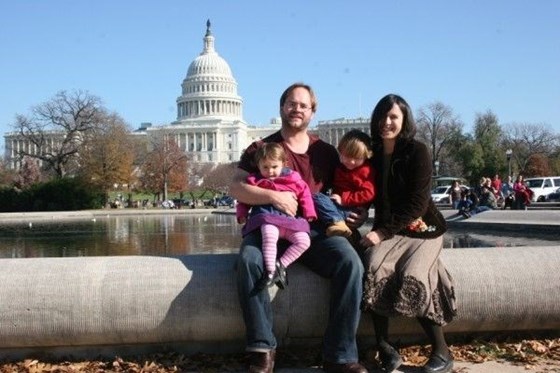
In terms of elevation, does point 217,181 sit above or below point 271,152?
above

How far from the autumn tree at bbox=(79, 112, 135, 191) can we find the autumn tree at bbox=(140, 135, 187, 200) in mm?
8476

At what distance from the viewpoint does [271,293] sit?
4105mm

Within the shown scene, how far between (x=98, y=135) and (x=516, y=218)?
151 feet

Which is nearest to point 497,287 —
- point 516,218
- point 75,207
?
point 516,218

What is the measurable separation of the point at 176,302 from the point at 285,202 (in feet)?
3.10

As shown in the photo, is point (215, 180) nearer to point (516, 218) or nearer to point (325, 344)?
point (516, 218)

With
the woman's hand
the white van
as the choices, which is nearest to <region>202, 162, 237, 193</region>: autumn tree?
the white van

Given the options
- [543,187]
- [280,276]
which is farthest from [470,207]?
[543,187]

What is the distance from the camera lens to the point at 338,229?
13.7 ft

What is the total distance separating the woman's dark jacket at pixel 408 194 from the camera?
4.19 metres

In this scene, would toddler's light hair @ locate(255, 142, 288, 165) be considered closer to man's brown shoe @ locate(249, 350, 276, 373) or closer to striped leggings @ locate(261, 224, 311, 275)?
striped leggings @ locate(261, 224, 311, 275)

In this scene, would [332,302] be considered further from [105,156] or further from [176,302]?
[105,156]

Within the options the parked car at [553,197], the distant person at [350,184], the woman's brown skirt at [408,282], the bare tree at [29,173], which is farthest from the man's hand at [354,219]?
the bare tree at [29,173]

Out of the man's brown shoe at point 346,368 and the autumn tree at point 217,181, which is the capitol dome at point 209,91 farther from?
the man's brown shoe at point 346,368
